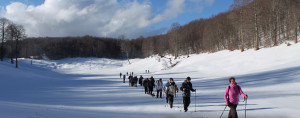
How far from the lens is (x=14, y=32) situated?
3734cm

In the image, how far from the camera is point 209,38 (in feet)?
186

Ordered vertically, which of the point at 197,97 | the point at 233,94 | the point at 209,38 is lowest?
the point at 197,97

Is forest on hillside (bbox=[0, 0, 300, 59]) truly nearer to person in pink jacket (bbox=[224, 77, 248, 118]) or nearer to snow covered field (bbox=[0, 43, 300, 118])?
snow covered field (bbox=[0, 43, 300, 118])

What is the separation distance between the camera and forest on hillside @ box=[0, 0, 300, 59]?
1136 inches

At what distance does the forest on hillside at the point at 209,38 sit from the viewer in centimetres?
2884

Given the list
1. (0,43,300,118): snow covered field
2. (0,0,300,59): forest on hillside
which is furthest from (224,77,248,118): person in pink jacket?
(0,0,300,59): forest on hillside

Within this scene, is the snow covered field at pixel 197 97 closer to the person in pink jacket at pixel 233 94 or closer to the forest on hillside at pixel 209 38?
the person in pink jacket at pixel 233 94

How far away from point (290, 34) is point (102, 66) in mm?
59979

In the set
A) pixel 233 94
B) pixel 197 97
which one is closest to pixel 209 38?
A: pixel 197 97

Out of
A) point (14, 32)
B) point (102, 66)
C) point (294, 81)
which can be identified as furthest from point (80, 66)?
point (294, 81)

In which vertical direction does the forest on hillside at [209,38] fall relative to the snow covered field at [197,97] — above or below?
above

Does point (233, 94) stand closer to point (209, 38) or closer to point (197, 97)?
point (197, 97)

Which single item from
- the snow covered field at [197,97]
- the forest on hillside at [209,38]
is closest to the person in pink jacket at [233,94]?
the snow covered field at [197,97]

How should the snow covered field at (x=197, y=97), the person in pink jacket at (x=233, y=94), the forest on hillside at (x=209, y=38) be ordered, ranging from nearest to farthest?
1. the person in pink jacket at (x=233, y=94)
2. the snow covered field at (x=197, y=97)
3. the forest on hillside at (x=209, y=38)
